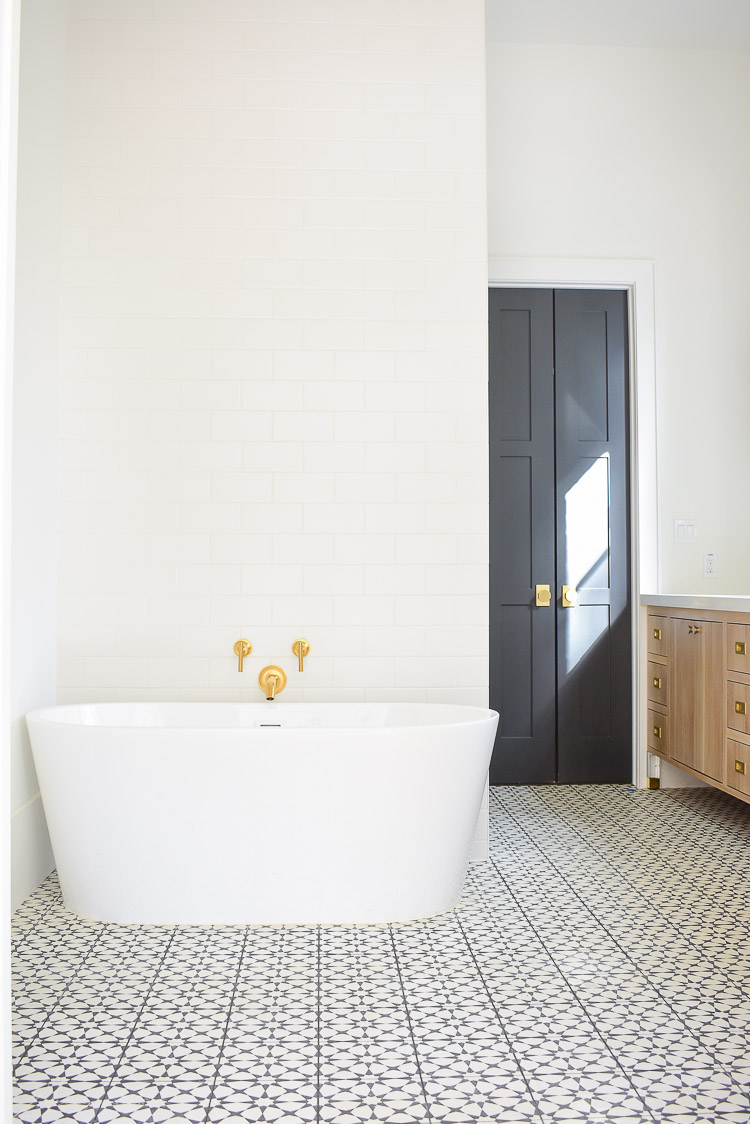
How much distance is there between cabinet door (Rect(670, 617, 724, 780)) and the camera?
11.7 ft

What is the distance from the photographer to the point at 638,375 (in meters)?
4.29

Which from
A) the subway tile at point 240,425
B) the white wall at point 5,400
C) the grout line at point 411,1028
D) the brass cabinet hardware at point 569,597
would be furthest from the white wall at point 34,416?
the brass cabinet hardware at point 569,597

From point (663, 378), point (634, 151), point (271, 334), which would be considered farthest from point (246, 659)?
point (634, 151)

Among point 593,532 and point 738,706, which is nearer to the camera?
point 738,706

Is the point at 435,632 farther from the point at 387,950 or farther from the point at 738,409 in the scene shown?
the point at 738,409

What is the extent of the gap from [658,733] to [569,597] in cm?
75

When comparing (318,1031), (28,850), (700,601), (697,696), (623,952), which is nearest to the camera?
(318,1031)

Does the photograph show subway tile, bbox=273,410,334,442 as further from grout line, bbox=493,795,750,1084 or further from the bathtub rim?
grout line, bbox=493,795,750,1084

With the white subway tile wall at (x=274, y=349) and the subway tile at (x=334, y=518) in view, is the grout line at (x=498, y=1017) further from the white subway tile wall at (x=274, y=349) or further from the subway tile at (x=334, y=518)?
the subway tile at (x=334, y=518)

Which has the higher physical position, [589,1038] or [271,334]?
[271,334]

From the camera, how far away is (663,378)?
431 centimetres

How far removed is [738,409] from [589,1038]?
127 inches

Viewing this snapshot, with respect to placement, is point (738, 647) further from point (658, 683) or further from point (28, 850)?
point (28, 850)

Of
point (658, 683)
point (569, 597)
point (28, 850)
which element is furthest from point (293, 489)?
point (658, 683)
